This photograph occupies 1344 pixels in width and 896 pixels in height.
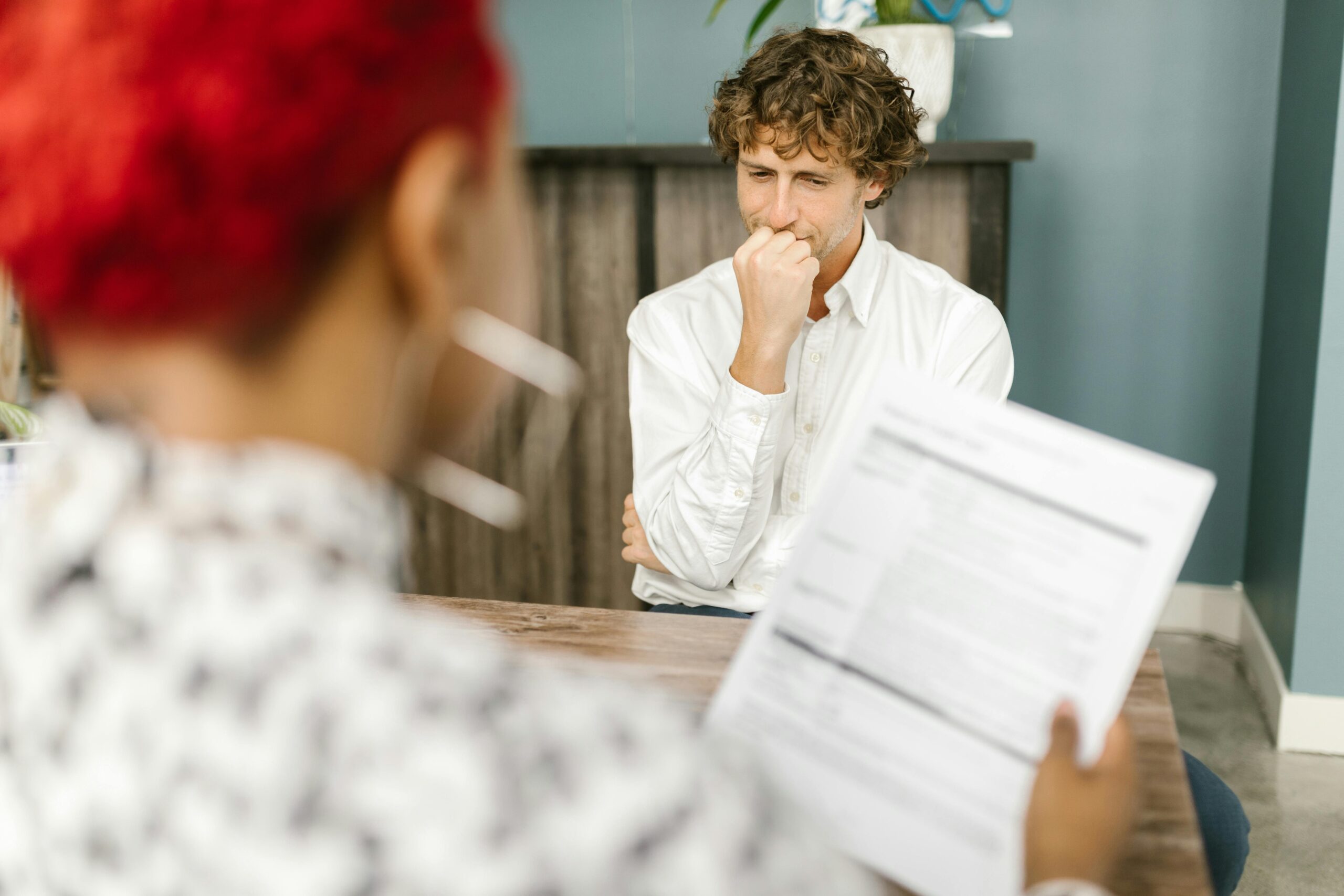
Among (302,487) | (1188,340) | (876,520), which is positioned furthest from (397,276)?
(1188,340)

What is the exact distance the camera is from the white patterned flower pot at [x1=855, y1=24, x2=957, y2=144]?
78.1 inches

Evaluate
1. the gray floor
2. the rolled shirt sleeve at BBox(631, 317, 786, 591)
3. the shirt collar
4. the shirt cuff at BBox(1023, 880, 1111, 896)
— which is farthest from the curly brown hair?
the gray floor

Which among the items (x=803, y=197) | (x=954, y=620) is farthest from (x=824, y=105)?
(x=954, y=620)

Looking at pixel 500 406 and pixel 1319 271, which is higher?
pixel 1319 271

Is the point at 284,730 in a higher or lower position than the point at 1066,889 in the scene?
higher

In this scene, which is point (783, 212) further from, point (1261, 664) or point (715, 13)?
point (1261, 664)

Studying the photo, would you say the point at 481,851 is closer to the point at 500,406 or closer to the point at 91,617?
the point at 91,617

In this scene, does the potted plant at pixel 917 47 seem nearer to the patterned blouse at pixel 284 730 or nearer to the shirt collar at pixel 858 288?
the shirt collar at pixel 858 288

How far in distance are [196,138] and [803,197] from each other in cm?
126

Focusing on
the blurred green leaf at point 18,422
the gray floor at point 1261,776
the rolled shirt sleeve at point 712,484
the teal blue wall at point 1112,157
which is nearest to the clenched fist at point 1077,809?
the rolled shirt sleeve at point 712,484

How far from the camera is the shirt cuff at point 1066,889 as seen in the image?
51 centimetres

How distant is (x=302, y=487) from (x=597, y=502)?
6.64 ft

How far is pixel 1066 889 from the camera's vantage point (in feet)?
1.69

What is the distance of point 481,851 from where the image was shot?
36 cm
